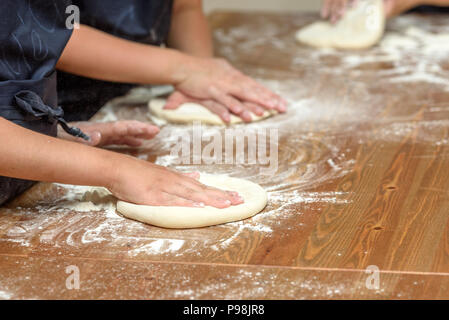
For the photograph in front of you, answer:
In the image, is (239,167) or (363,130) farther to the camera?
(363,130)

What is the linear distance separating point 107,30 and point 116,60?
0.25 m

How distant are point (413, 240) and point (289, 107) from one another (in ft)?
2.54

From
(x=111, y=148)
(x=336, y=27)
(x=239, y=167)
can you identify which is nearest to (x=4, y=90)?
(x=111, y=148)

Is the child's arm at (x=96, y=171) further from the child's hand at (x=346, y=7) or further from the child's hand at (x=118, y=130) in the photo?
the child's hand at (x=346, y=7)

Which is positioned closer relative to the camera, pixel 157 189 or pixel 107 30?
pixel 157 189

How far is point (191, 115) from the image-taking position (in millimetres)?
1666

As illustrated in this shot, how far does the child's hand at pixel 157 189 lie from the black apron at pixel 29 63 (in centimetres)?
22

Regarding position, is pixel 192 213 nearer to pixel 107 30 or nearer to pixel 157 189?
pixel 157 189

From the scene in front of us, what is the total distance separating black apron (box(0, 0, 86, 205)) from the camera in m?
1.20

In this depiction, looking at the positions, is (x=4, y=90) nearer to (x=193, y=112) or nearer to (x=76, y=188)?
(x=76, y=188)

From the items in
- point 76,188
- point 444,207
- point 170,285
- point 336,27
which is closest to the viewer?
point 170,285

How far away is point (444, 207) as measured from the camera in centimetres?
117

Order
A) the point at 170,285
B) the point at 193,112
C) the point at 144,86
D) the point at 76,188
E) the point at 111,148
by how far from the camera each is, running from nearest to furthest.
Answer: the point at 170,285 → the point at 76,188 → the point at 111,148 → the point at 193,112 → the point at 144,86

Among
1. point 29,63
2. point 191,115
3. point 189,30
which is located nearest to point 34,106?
point 29,63
